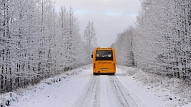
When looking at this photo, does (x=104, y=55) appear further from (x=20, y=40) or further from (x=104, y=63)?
(x=20, y=40)

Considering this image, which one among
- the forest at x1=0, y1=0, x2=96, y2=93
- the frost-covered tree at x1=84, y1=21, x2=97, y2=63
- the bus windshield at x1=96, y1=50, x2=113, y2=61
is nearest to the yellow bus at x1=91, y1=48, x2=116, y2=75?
the bus windshield at x1=96, y1=50, x2=113, y2=61

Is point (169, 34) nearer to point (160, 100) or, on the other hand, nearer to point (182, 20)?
point (182, 20)

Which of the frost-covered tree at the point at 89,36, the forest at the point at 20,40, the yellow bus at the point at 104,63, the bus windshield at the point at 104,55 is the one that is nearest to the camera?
the forest at the point at 20,40

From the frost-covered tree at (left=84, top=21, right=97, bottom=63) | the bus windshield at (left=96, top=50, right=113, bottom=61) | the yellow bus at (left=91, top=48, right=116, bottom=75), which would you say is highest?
the frost-covered tree at (left=84, top=21, right=97, bottom=63)

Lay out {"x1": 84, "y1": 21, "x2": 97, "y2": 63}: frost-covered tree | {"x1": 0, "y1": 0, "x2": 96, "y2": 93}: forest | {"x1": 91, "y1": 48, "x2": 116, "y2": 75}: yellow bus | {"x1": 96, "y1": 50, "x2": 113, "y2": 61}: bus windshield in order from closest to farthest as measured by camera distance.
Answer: {"x1": 0, "y1": 0, "x2": 96, "y2": 93}: forest, {"x1": 91, "y1": 48, "x2": 116, "y2": 75}: yellow bus, {"x1": 96, "y1": 50, "x2": 113, "y2": 61}: bus windshield, {"x1": 84, "y1": 21, "x2": 97, "y2": 63}: frost-covered tree

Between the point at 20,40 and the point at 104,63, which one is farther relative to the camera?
the point at 104,63

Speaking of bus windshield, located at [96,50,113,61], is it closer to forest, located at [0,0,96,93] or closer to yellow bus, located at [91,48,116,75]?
yellow bus, located at [91,48,116,75]

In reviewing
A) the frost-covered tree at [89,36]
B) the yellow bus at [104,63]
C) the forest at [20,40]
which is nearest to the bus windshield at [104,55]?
the yellow bus at [104,63]

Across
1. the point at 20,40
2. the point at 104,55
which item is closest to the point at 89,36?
the point at 104,55

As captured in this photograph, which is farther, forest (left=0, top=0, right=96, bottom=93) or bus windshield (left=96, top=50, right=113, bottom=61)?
bus windshield (left=96, top=50, right=113, bottom=61)

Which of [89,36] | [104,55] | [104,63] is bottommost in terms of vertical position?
[104,63]

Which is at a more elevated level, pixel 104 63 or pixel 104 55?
pixel 104 55

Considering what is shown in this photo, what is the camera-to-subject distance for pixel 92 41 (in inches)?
3000

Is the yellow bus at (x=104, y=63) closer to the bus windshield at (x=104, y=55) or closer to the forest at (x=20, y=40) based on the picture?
the bus windshield at (x=104, y=55)
